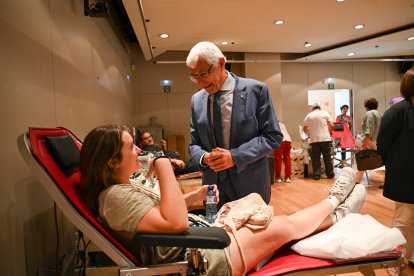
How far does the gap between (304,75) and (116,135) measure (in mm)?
9027

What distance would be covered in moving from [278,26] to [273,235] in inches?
201

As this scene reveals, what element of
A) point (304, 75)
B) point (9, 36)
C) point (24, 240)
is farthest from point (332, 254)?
point (304, 75)

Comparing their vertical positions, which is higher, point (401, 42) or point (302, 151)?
point (401, 42)

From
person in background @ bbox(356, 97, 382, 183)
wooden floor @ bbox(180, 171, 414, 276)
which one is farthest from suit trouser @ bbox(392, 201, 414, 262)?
person in background @ bbox(356, 97, 382, 183)

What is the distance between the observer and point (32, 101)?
1.73 metres

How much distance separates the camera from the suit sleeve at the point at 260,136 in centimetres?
159

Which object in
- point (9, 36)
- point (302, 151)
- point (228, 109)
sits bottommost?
point (302, 151)

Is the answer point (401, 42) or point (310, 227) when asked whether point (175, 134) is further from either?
point (310, 227)

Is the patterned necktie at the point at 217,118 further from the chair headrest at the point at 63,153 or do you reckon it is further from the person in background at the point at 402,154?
the person in background at the point at 402,154

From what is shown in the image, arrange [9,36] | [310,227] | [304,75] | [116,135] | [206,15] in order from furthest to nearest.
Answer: [304,75], [206,15], [310,227], [9,36], [116,135]

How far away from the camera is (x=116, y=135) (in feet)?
4.19

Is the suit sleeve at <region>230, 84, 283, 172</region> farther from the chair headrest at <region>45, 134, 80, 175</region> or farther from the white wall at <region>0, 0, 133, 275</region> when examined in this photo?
the white wall at <region>0, 0, 133, 275</region>

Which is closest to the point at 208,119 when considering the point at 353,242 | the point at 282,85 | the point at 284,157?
the point at 353,242

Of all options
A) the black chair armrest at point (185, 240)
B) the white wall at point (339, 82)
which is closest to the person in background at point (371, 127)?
the white wall at point (339, 82)
